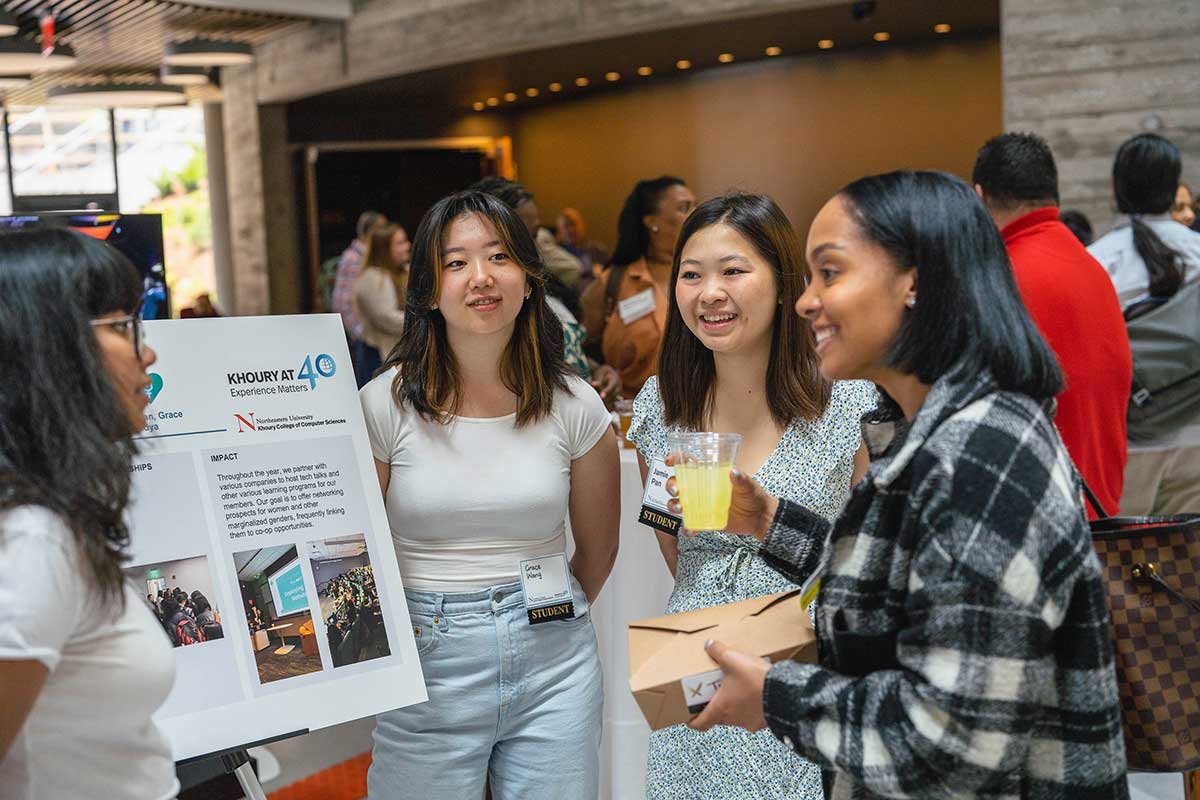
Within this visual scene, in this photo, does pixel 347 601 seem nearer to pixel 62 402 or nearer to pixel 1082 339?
pixel 62 402

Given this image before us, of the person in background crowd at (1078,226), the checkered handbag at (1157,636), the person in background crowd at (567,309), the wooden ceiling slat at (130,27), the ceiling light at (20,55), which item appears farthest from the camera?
the wooden ceiling slat at (130,27)

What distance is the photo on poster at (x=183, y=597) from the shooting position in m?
1.90

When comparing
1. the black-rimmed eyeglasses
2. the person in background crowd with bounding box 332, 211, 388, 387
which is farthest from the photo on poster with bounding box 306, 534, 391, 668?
the person in background crowd with bounding box 332, 211, 388, 387

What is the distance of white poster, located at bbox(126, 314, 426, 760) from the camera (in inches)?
75.3

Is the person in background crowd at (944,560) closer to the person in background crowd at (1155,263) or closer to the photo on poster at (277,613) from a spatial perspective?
the photo on poster at (277,613)

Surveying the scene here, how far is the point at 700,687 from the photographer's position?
1471 millimetres

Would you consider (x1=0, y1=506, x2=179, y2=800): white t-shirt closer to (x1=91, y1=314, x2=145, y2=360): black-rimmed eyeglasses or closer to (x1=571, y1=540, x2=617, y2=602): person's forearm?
(x1=91, y1=314, x2=145, y2=360): black-rimmed eyeglasses

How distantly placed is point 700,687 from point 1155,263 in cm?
346

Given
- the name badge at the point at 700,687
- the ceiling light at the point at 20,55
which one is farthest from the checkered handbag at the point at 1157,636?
the ceiling light at the point at 20,55

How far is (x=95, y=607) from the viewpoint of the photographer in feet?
4.18

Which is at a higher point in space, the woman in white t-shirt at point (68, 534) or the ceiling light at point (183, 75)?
the ceiling light at point (183, 75)

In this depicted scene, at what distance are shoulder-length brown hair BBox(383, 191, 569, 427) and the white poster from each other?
14 cm

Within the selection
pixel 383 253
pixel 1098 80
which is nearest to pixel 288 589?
pixel 1098 80

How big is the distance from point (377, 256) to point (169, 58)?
16.1 ft
